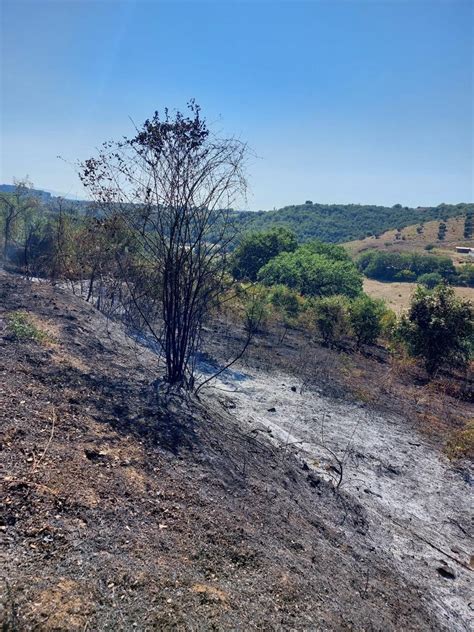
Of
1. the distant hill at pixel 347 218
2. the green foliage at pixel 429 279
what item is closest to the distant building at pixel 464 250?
the green foliage at pixel 429 279

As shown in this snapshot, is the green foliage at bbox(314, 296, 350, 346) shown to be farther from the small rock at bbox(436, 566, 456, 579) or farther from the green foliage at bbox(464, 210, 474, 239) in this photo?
the green foliage at bbox(464, 210, 474, 239)

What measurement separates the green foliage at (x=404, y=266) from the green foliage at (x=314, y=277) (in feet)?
89.4

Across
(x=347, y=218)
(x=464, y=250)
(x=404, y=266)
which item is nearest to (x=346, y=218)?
(x=347, y=218)

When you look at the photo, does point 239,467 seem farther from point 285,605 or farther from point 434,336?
point 434,336

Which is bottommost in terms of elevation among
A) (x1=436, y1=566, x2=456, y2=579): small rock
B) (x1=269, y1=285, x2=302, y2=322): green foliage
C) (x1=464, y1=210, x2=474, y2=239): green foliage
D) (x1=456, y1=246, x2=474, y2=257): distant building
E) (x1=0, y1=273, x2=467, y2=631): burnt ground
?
(x1=436, y1=566, x2=456, y2=579): small rock

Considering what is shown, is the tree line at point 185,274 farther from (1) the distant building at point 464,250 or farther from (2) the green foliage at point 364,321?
(1) the distant building at point 464,250

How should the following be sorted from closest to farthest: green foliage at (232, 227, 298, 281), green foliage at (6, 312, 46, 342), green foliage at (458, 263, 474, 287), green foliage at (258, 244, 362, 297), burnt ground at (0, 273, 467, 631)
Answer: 1. burnt ground at (0, 273, 467, 631)
2. green foliage at (6, 312, 46, 342)
3. green foliage at (258, 244, 362, 297)
4. green foliage at (232, 227, 298, 281)
5. green foliage at (458, 263, 474, 287)

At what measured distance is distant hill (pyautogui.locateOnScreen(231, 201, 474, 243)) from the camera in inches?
3095

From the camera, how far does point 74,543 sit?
8.23 feet

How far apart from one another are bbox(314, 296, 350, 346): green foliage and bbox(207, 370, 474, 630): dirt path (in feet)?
17.9

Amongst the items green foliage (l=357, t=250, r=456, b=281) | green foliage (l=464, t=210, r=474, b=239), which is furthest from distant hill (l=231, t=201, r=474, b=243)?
green foliage (l=357, t=250, r=456, b=281)

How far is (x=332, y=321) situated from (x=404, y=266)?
3975cm

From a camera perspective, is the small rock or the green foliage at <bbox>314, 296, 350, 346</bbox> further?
the green foliage at <bbox>314, 296, 350, 346</bbox>

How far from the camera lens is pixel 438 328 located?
10289mm
